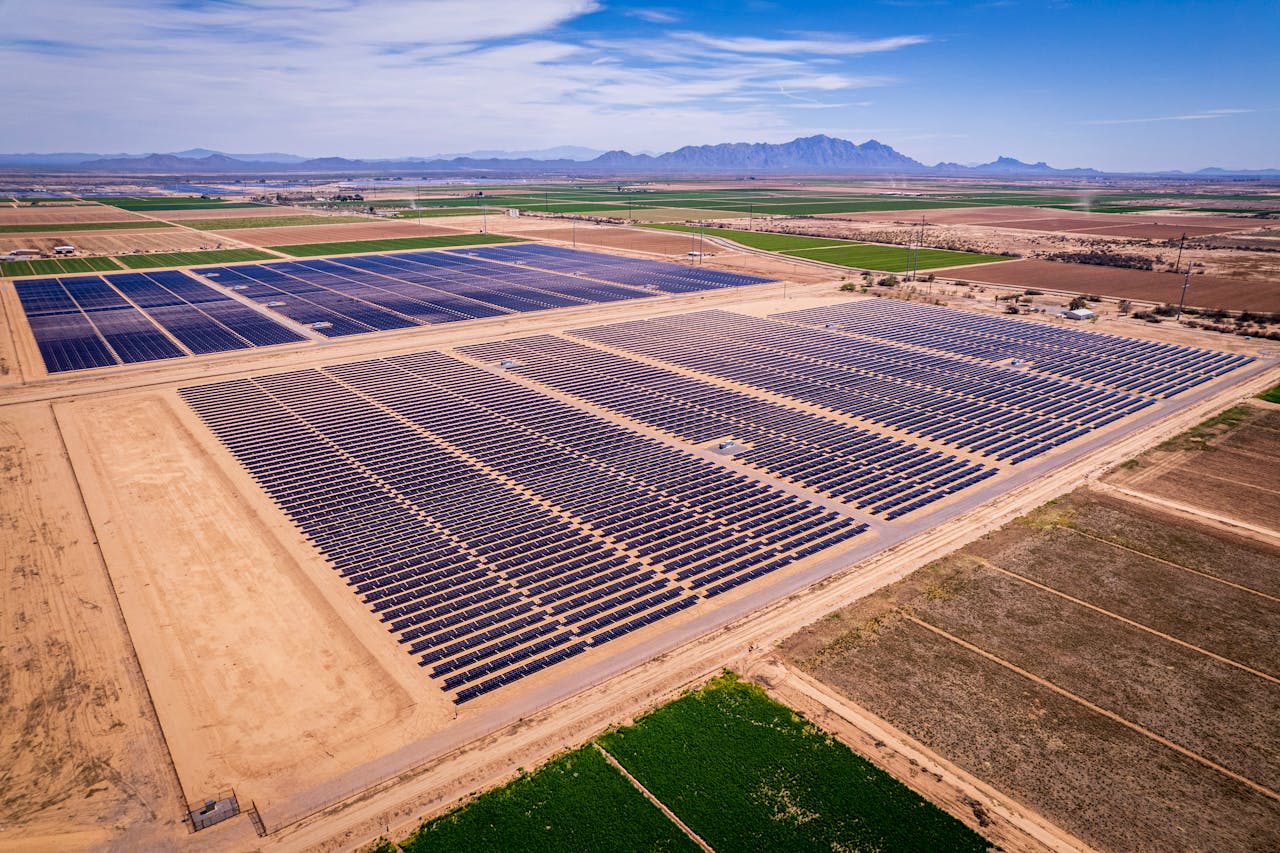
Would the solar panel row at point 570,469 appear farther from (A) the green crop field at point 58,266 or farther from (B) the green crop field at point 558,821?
(A) the green crop field at point 58,266

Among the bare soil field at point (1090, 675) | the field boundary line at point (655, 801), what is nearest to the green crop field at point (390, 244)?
the bare soil field at point (1090, 675)

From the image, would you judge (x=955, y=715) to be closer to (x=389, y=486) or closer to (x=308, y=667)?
(x=308, y=667)

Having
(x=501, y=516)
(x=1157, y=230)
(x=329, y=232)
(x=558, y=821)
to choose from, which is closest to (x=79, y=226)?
(x=329, y=232)

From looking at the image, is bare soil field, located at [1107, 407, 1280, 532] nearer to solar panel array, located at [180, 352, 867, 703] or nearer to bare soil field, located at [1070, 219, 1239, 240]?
solar panel array, located at [180, 352, 867, 703]

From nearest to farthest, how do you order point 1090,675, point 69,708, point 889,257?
1. point 69,708
2. point 1090,675
3. point 889,257

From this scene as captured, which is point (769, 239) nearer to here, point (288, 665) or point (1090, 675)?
point (1090, 675)

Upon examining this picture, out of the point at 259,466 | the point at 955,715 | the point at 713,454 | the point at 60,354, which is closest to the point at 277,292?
the point at 60,354

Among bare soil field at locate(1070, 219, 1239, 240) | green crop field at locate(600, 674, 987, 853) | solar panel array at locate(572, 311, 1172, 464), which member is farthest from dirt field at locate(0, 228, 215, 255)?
bare soil field at locate(1070, 219, 1239, 240)
